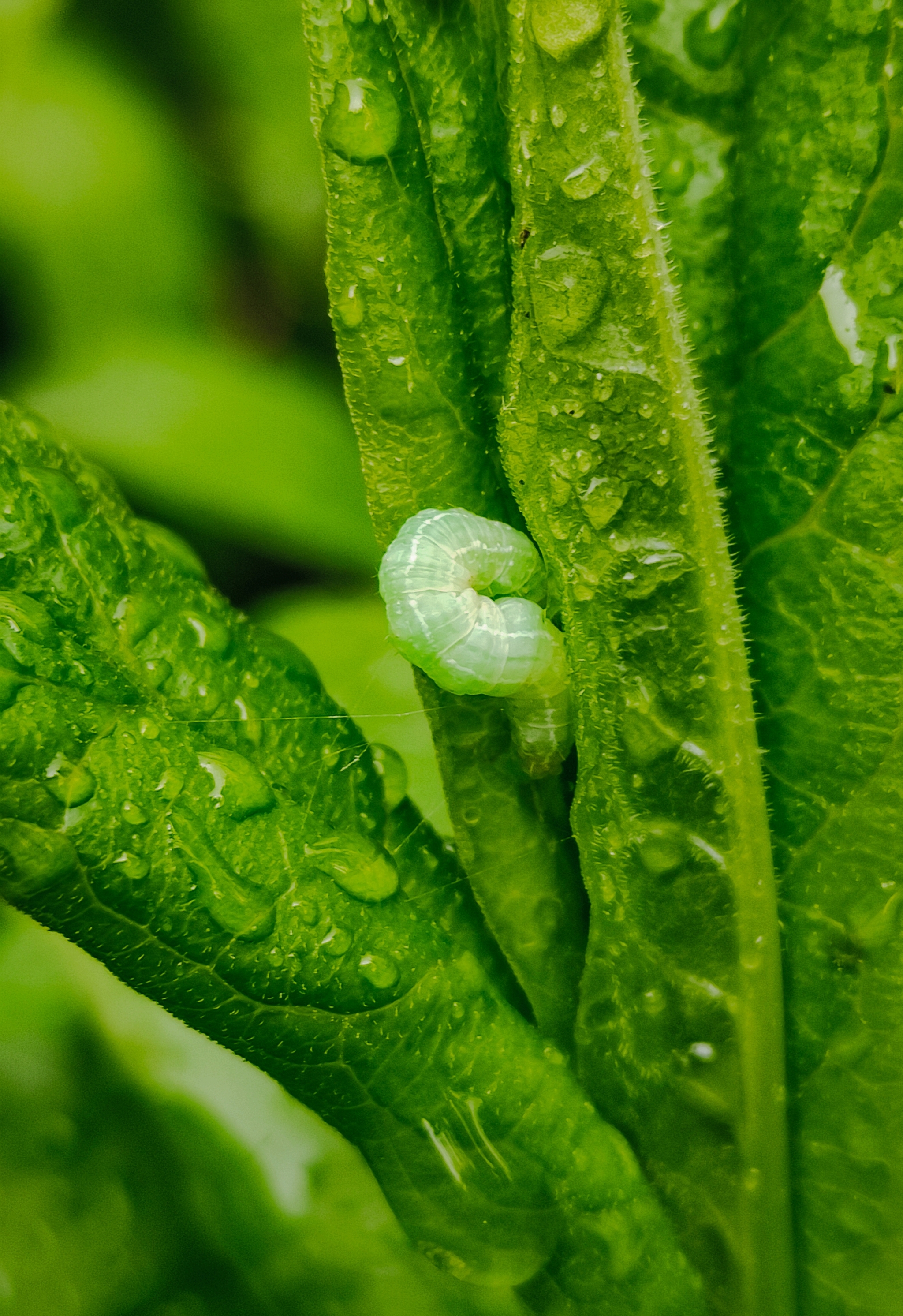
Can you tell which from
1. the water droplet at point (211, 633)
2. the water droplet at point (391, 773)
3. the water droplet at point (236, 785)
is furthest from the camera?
the water droplet at point (391, 773)

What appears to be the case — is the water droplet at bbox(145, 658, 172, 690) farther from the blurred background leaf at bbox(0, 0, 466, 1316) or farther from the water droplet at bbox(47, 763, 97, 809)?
the blurred background leaf at bbox(0, 0, 466, 1316)

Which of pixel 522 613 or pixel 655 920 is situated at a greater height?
pixel 522 613

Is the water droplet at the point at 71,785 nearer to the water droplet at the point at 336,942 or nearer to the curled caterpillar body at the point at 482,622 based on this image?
the water droplet at the point at 336,942

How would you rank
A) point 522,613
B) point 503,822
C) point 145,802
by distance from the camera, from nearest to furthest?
point 145,802, point 503,822, point 522,613

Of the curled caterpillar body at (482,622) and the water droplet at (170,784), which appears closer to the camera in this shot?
the water droplet at (170,784)

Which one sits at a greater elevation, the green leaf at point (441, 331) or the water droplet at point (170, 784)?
the green leaf at point (441, 331)

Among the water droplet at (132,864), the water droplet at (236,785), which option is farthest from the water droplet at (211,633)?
the water droplet at (132,864)

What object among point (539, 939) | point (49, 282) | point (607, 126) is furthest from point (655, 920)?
point (49, 282)

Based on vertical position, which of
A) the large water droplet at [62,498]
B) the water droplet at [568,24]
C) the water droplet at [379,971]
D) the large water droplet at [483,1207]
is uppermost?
the water droplet at [568,24]

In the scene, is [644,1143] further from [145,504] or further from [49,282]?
[49,282]
